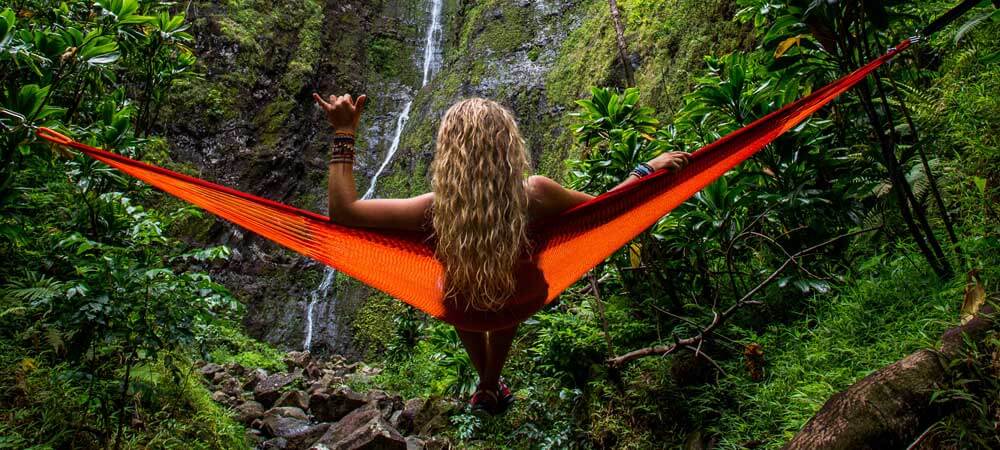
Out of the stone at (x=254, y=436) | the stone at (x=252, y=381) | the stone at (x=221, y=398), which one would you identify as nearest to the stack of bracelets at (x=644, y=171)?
the stone at (x=254, y=436)

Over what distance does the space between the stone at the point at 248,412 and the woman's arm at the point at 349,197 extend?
1915 millimetres

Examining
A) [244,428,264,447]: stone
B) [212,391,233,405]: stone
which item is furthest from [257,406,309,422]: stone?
[212,391,233,405]: stone

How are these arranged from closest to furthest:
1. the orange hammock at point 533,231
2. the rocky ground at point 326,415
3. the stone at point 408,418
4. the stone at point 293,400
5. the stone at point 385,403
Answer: the orange hammock at point 533,231 → the rocky ground at point 326,415 → the stone at point 408,418 → the stone at point 385,403 → the stone at point 293,400

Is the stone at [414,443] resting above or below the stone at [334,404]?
above

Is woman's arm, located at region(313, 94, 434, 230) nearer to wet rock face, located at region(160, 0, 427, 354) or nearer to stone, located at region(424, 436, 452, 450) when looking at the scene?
stone, located at region(424, 436, 452, 450)

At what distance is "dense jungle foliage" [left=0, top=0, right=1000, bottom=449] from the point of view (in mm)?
1469

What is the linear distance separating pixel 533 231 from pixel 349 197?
495mm

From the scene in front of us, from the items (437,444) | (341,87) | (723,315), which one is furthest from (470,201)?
→ (341,87)

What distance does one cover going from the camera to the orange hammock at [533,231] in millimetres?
1458

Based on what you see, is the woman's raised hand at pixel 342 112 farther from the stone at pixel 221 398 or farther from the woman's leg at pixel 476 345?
the stone at pixel 221 398

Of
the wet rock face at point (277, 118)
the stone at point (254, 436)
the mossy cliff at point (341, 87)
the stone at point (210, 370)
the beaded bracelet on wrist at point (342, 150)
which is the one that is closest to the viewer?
the beaded bracelet on wrist at point (342, 150)

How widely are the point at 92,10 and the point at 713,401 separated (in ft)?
8.90

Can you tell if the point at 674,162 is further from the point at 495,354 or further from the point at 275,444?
the point at 275,444

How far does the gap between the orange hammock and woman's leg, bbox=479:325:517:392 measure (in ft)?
0.58
